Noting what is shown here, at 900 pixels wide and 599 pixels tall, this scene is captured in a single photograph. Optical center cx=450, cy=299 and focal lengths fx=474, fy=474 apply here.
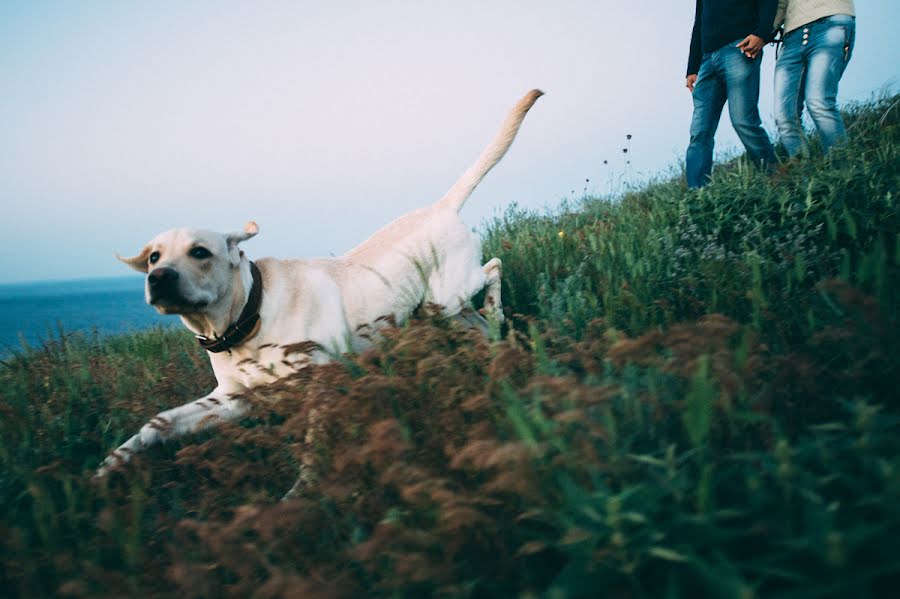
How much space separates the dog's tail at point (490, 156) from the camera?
364cm

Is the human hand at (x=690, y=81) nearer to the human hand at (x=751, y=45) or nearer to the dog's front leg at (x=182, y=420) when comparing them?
the human hand at (x=751, y=45)

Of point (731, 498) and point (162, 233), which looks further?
point (162, 233)

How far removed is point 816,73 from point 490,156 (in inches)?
123

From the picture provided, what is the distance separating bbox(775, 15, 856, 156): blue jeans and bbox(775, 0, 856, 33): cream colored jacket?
4cm

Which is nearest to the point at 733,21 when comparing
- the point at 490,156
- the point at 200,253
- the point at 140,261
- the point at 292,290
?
the point at 490,156

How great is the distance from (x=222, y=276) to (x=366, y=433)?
69.1 inches

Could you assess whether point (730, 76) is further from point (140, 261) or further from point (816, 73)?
point (140, 261)

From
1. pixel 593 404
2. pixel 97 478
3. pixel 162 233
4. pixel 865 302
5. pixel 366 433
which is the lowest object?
pixel 97 478

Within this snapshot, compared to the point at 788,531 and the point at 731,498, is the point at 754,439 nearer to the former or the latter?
the point at 731,498

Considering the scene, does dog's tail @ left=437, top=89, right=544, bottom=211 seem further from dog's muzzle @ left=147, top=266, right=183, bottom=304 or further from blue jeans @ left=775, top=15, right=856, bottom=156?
blue jeans @ left=775, top=15, right=856, bottom=156

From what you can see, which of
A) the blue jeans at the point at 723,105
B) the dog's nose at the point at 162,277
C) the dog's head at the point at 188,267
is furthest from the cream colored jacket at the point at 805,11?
the dog's nose at the point at 162,277

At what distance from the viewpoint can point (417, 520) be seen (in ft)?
3.86

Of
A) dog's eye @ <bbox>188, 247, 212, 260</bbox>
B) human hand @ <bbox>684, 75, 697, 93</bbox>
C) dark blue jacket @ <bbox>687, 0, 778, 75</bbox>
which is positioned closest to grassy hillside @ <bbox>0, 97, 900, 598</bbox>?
dog's eye @ <bbox>188, 247, 212, 260</bbox>

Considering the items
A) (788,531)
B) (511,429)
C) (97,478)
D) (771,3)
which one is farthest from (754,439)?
(771,3)
